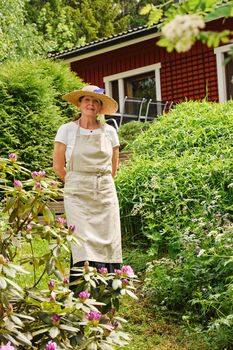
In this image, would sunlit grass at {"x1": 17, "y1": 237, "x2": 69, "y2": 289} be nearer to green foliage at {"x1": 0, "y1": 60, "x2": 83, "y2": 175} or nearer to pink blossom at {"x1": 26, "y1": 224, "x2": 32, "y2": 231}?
green foliage at {"x1": 0, "y1": 60, "x2": 83, "y2": 175}

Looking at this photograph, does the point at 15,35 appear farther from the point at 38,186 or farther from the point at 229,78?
the point at 38,186

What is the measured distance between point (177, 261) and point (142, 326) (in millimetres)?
617

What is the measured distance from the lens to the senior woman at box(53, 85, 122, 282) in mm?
5125

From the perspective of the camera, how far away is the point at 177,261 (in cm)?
594

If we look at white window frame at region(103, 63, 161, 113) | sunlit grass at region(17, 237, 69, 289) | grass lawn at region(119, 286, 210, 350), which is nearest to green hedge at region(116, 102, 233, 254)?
grass lawn at region(119, 286, 210, 350)

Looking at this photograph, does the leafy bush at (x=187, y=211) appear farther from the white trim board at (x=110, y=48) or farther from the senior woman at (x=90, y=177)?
the white trim board at (x=110, y=48)

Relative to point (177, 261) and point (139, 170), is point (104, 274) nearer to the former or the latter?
point (177, 261)

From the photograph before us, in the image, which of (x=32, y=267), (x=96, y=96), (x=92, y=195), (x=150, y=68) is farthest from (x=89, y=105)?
(x=150, y=68)

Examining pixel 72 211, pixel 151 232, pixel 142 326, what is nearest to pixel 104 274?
pixel 72 211

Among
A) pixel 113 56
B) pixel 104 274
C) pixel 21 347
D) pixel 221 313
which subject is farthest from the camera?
pixel 113 56

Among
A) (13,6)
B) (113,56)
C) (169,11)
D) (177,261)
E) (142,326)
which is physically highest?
(13,6)

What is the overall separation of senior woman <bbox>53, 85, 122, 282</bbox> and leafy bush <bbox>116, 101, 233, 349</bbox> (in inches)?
28.1

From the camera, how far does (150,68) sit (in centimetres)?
1894

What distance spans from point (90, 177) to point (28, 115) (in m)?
5.41
